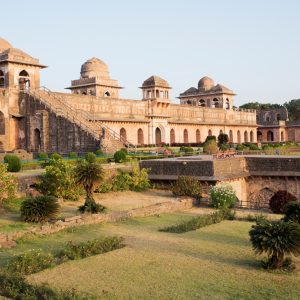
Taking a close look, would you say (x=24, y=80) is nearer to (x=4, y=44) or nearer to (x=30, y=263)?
(x=4, y=44)

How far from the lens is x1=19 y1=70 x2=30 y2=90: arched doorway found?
43.8m

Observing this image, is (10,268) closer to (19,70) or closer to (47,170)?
(47,170)

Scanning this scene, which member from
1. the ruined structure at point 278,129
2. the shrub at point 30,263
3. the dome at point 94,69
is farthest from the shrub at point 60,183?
the ruined structure at point 278,129

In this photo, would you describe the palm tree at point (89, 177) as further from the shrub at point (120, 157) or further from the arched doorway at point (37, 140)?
the arched doorway at point (37, 140)

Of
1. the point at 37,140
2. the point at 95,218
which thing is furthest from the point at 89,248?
the point at 37,140

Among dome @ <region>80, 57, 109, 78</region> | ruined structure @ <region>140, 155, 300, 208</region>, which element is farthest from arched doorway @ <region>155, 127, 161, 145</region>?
ruined structure @ <region>140, 155, 300, 208</region>

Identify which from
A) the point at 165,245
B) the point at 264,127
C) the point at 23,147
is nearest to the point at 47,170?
the point at 165,245

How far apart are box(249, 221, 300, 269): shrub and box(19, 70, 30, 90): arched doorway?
35.6 m

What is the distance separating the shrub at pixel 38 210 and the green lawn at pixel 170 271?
5.99 feet

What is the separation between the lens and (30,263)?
11.3m

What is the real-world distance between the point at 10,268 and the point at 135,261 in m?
3.08

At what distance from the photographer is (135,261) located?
1210cm

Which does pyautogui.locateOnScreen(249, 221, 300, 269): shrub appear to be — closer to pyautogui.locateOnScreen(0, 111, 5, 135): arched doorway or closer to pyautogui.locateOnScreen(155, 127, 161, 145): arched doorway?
pyautogui.locateOnScreen(0, 111, 5, 135): arched doorway

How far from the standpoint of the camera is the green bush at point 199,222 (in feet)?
55.1
